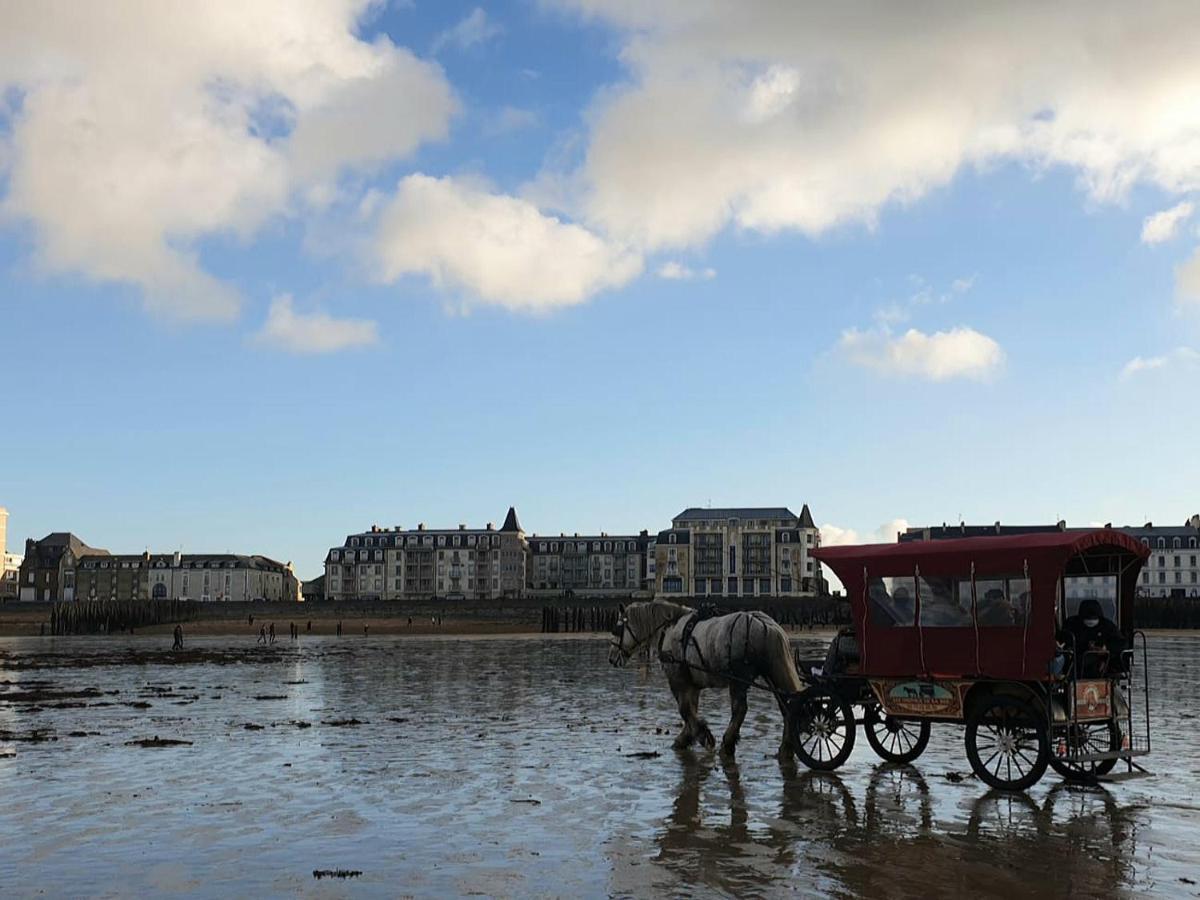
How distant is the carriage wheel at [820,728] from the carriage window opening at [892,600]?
4.93 feet

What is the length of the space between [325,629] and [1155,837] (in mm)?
117562

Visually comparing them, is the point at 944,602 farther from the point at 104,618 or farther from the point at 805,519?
the point at 805,519

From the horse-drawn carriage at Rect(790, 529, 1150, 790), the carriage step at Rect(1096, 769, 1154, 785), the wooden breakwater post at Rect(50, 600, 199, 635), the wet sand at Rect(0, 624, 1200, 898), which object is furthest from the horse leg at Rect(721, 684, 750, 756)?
the wooden breakwater post at Rect(50, 600, 199, 635)

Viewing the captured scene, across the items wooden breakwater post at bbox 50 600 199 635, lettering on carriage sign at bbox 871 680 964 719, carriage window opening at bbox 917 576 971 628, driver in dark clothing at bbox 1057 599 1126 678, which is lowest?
wooden breakwater post at bbox 50 600 199 635

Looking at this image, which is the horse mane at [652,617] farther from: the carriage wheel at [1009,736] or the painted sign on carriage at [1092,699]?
the painted sign on carriage at [1092,699]

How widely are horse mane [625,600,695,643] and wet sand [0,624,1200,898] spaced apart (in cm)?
211

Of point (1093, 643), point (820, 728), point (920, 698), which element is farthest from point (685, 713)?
point (1093, 643)

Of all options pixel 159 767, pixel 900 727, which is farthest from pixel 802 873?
pixel 159 767

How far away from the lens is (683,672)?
19703 mm

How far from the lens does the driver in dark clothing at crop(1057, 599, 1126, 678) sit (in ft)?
50.8

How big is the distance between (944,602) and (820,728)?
3.07 meters

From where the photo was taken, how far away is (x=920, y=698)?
16.5 meters

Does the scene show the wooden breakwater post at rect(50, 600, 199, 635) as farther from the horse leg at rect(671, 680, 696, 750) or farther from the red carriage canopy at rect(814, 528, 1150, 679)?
the red carriage canopy at rect(814, 528, 1150, 679)

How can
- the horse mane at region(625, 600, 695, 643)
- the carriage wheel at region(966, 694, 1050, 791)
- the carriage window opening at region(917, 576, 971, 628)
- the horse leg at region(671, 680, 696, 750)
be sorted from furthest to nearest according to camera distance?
1. the horse mane at region(625, 600, 695, 643)
2. the horse leg at region(671, 680, 696, 750)
3. the carriage window opening at region(917, 576, 971, 628)
4. the carriage wheel at region(966, 694, 1050, 791)
